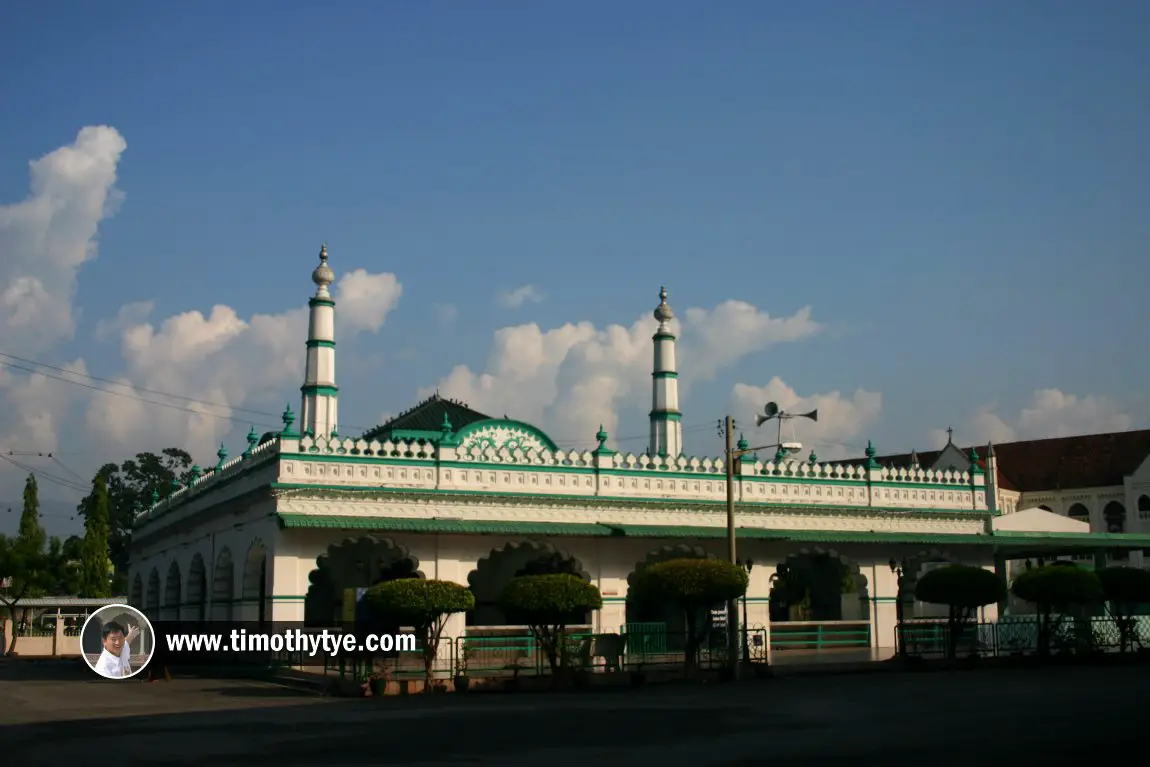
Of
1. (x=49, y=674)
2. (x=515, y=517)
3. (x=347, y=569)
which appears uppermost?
(x=515, y=517)

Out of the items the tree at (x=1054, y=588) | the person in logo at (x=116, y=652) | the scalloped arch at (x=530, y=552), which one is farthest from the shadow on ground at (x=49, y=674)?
the tree at (x=1054, y=588)

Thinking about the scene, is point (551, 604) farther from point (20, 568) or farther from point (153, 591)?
point (20, 568)

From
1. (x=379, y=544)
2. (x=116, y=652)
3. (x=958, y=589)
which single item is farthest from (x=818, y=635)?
(x=116, y=652)

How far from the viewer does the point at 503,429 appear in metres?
31.4

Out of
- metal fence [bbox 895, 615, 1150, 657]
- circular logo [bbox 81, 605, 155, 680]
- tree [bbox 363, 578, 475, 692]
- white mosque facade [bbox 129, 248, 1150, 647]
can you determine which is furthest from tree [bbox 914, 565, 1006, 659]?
circular logo [bbox 81, 605, 155, 680]

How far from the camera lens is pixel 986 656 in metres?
30.4

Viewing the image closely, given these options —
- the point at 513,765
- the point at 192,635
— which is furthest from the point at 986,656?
the point at 513,765

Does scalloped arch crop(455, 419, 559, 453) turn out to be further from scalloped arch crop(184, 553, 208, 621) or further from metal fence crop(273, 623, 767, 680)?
scalloped arch crop(184, 553, 208, 621)

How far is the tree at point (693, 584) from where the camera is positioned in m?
25.9

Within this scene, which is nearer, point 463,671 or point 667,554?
point 463,671

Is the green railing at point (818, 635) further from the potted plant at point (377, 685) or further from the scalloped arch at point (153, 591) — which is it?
the scalloped arch at point (153, 591)

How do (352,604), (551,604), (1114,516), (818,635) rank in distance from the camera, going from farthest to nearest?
(1114,516)
(818,635)
(352,604)
(551,604)

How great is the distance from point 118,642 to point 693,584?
39.1 feet

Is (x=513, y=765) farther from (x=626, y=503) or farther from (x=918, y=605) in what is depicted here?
(x=918, y=605)
